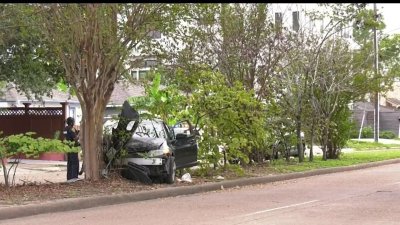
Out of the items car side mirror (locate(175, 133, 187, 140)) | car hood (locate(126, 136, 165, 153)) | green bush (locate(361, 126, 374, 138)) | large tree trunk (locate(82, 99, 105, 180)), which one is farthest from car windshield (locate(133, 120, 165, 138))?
green bush (locate(361, 126, 374, 138))

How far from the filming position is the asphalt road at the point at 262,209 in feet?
32.9

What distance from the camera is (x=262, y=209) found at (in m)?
11.5

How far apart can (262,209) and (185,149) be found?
4881mm

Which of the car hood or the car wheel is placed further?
the car wheel

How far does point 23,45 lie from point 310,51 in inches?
398

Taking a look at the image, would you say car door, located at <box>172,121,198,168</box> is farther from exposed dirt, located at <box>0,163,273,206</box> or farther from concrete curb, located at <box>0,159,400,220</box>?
concrete curb, located at <box>0,159,400,220</box>

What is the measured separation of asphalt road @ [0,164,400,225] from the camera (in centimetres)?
1002

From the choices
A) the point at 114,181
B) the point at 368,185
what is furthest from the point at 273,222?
the point at 368,185

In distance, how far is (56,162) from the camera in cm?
2164

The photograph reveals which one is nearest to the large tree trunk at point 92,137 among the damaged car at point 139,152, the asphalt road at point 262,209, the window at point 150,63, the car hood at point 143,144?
the damaged car at point 139,152

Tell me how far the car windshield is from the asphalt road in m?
1.99

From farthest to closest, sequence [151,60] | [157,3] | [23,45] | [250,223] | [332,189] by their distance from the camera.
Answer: [23,45]
[151,60]
[332,189]
[157,3]
[250,223]

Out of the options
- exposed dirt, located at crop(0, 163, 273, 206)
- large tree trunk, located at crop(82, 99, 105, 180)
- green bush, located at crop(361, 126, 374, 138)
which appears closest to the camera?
exposed dirt, located at crop(0, 163, 273, 206)

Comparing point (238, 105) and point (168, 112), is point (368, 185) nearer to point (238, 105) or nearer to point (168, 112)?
point (238, 105)
